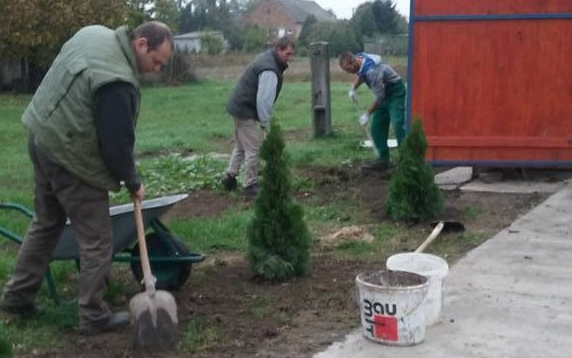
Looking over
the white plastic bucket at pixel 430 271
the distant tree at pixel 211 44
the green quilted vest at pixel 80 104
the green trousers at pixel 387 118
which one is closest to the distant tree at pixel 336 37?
the distant tree at pixel 211 44

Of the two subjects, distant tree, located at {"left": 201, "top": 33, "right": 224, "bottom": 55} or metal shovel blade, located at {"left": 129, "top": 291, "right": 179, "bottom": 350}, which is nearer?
metal shovel blade, located at {"left": 129, "top": 291, "right": 179, "bottom": 350}

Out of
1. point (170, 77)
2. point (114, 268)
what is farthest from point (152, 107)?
point (114, 268)

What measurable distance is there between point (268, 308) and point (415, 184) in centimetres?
292

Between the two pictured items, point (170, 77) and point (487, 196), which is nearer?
point (487, 196)

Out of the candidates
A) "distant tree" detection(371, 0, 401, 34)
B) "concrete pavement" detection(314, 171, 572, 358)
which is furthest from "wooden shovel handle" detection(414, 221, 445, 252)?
"distant tree" detection(371, 0, 401, 34)

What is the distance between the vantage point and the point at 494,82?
10633mm

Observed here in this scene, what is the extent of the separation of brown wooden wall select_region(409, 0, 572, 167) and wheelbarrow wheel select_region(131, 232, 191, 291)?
191 inches

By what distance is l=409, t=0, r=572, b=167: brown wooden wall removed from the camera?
1048 centimetres

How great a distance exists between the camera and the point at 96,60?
555cm

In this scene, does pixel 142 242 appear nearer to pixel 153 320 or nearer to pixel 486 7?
pixel 153 320

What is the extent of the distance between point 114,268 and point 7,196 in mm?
3296

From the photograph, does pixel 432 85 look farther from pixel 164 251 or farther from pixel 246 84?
pixel 164 251

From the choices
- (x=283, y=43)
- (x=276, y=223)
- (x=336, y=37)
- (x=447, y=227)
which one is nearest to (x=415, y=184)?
(x=447, y=227)

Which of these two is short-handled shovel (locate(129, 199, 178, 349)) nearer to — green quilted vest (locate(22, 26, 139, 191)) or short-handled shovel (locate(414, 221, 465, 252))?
green quilted vest (locate(22, 26, 139, 191))
